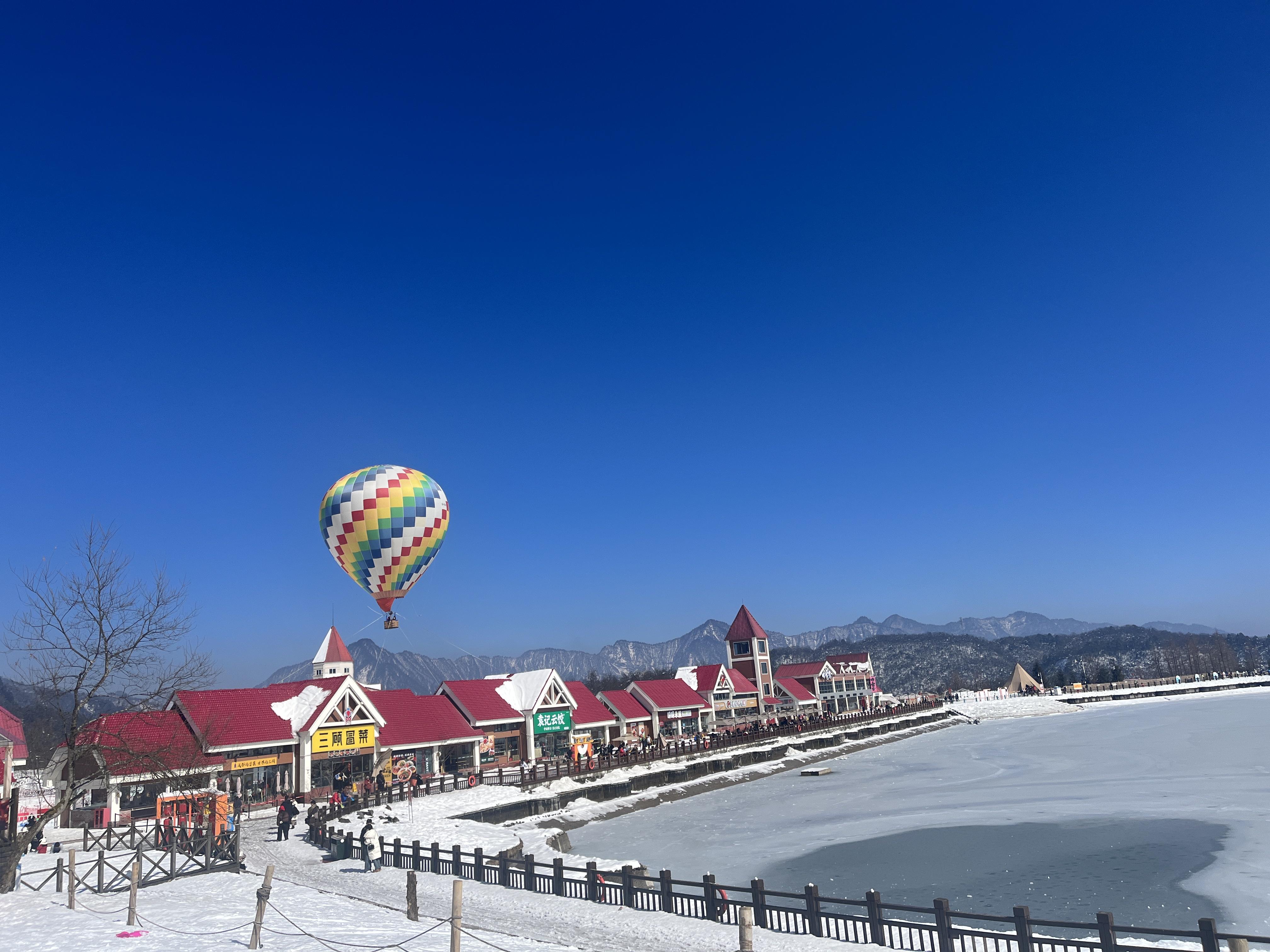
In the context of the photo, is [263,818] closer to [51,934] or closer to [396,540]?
[396,540]

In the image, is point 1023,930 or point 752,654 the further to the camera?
point 752,654

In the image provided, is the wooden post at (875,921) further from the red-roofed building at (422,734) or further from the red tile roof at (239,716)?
the red-roofed building at (422,734)

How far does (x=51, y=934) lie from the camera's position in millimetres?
17500

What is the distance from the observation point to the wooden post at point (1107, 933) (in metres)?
13.5

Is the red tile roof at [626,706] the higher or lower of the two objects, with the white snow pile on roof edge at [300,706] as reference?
lower

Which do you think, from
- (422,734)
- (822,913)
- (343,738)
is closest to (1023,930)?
(822,913)

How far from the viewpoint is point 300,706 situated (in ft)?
151

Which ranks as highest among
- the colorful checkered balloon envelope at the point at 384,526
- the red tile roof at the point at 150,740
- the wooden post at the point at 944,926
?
the colorful checkered balloon envelope at the point at 384,526

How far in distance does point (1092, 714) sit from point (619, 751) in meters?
75.9

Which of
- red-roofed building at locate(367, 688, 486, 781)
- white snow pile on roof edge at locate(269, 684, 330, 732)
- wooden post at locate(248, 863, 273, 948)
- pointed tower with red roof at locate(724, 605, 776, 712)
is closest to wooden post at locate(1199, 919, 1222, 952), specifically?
wooden post at locate(248, 863, 273, 948)

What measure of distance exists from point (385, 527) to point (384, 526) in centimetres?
6

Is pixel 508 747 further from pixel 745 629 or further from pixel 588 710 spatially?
pixel 745 629

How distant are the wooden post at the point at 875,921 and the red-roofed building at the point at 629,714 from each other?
174 feet

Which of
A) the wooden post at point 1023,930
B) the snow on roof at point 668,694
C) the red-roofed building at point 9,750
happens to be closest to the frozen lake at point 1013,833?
the wooden post at point 1023,930
